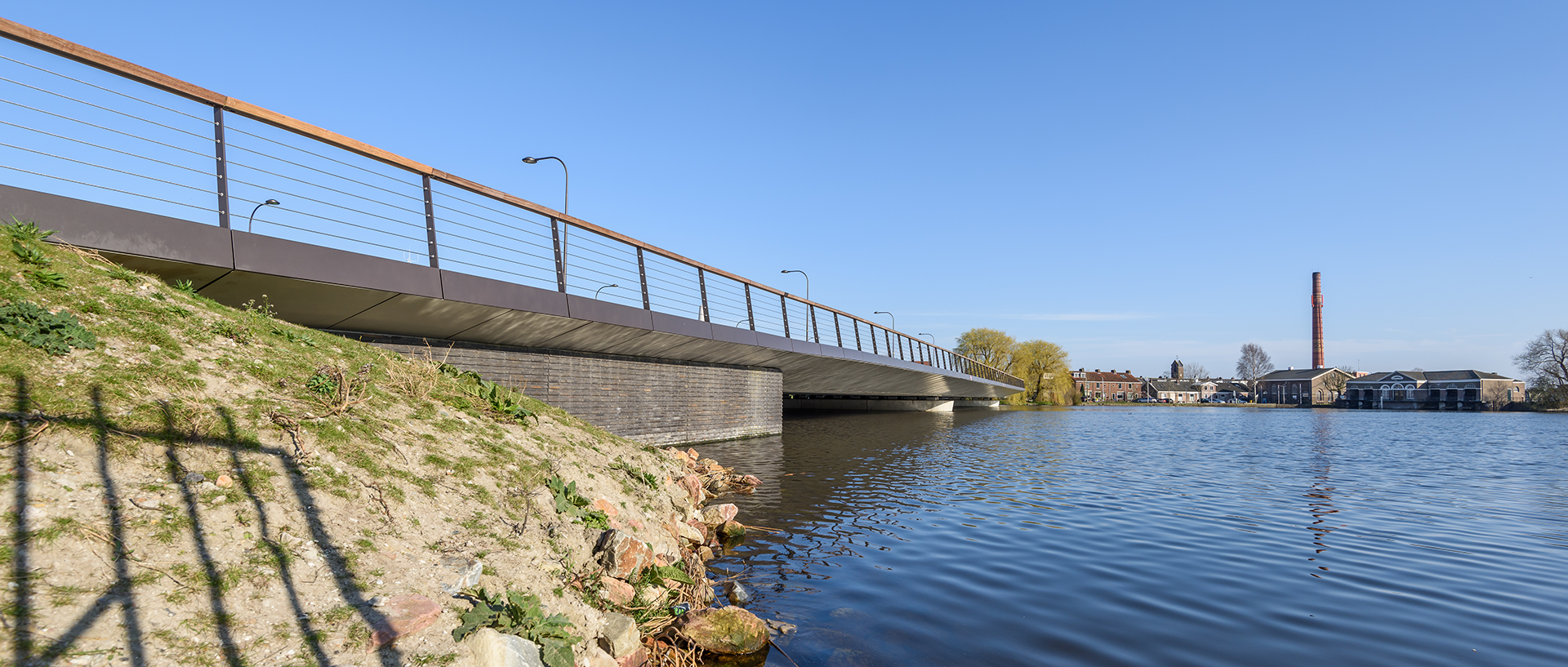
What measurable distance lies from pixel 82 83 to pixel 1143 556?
13386 mm

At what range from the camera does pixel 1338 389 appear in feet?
455

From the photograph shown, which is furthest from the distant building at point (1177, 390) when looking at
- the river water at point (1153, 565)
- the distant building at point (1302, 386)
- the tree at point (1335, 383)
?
the river water at point (1153, 565)

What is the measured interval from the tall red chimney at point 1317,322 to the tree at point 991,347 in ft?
251

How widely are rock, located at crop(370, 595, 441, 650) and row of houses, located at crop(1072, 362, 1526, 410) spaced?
97736 millimetres

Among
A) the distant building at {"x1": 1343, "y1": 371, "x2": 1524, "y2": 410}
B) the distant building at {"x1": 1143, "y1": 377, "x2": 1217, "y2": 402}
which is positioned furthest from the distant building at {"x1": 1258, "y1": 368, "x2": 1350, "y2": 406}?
the distant building at {"x1": 1143, "y1": 377, "x2": 1217, "y2": 402}

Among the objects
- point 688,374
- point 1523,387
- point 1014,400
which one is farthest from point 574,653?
point 1523,387

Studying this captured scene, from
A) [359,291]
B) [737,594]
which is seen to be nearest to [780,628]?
[737,594]

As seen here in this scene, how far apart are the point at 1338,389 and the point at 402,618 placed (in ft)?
569

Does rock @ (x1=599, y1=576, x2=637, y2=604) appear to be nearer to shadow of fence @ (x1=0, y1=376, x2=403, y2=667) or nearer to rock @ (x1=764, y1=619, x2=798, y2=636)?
rock @ (x1=764, y1=619, x2=798, y2=636)

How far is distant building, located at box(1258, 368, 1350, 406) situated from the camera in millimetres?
137375

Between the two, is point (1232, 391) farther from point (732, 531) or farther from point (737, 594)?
point (737, 594)

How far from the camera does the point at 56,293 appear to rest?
6.26 m

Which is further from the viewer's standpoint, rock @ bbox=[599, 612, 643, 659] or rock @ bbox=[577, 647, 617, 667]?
rock @ bbox=[599, 612, 643, 659]

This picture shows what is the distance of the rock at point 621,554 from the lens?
633cm
